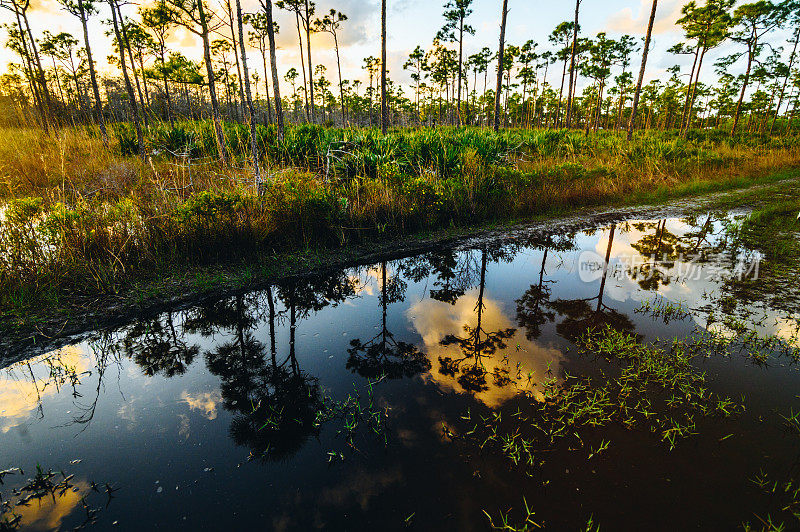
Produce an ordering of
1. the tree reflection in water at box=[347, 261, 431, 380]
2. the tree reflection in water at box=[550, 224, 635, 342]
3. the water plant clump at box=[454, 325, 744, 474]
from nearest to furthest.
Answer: the water plant clump at box=[454, 325, 744, 474] < the tree reflection in water at box=[347, 261, 431, 380] < the tree reflection in water at box=[550, 224, 635, 342]

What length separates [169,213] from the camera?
4598 millimetres

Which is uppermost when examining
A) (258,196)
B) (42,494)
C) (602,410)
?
(258,196)

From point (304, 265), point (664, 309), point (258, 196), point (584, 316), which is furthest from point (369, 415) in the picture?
point (258, 196)

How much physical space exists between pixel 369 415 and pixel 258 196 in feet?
13.9

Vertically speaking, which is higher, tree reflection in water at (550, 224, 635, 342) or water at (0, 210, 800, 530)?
tree reflection in water at (550, 224, 635, 342)

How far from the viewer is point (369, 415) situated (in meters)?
2.37

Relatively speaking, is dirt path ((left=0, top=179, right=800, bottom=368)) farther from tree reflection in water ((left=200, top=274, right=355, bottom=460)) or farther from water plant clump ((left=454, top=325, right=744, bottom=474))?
water plant clump ((left=454, top=325, right=744, bottom=474))

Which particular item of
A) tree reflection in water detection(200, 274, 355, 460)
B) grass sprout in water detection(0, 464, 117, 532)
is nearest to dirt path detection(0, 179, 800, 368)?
tree reflection in water detection(200, 274, 355, 460)

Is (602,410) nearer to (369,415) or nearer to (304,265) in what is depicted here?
(369,415)

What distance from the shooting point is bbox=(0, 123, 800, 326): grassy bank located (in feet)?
12.8

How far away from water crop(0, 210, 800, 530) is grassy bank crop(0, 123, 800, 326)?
1.27 meters

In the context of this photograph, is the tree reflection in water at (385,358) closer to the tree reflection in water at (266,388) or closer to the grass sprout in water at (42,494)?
the tree reflection in water at (266,388)

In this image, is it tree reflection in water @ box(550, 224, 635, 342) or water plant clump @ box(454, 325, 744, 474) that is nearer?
water plant clump @ box(454, 325, 744, 474)

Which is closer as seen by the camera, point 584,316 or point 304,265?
point 584,316
